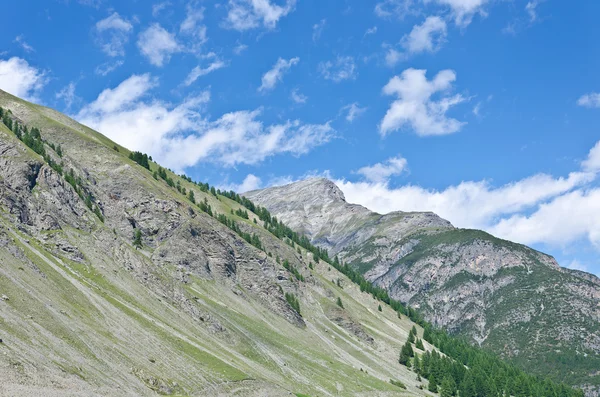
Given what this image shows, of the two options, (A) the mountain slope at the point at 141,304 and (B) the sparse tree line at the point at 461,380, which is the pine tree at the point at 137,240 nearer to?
(A) the mountain slope at the point at 141,304

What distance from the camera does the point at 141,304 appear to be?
369 ft

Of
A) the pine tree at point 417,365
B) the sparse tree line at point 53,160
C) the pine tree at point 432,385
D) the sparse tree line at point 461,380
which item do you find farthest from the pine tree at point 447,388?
the sparse tree line at point 53,160

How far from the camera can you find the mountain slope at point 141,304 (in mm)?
74875

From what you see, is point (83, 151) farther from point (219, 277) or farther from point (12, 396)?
point (12, 396)

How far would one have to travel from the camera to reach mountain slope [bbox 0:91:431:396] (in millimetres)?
74875

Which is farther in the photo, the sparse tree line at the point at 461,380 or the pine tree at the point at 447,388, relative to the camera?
the sparse tree line at the point at 461,380

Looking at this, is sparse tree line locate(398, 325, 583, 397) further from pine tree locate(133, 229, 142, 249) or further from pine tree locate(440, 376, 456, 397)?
pine tree locate(133, 229, 142, 249)

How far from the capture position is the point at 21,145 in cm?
14625

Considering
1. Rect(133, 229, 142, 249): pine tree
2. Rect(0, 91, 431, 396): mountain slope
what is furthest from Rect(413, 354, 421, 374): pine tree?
Rect(133, 229, 142, 249): pine tree

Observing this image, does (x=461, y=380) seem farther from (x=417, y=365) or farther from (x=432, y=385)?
(x=432, y=385)

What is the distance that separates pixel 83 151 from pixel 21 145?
50.6 meters

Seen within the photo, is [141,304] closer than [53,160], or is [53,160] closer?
[141,304]

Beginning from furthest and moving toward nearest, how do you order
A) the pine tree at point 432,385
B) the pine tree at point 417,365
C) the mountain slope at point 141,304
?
1. the pine tree at point 417,365
2. the pine tree at point 432,385
3. the mountain slope at point 141,304

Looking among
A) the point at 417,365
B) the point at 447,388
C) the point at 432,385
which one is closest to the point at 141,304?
the point at 432,385
